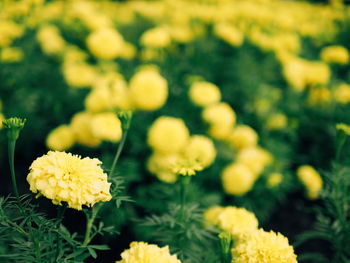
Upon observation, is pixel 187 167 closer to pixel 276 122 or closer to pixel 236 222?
pixel 236 222

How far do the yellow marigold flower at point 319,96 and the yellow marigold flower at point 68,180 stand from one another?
9.38 ft

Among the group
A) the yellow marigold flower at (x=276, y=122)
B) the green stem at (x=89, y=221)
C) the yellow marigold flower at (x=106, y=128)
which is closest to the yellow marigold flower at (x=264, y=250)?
the green stem at (x=89, y=221)

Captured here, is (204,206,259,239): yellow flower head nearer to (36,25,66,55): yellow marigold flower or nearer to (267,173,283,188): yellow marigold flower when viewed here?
(267,173,283,188): yellow marigold flower

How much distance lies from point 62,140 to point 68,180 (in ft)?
4.47

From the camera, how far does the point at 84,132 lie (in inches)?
89.3

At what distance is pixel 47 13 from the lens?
13.3ft

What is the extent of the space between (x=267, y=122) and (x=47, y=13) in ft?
9.03

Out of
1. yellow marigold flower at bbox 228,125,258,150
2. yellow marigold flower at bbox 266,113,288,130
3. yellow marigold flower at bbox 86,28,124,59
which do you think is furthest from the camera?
yellow marigold flower at bbox 266,113,288,130

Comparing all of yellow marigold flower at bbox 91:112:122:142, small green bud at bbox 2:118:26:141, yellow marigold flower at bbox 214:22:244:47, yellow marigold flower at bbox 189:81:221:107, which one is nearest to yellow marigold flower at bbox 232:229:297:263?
small green bud at bbox 2:118:26:141

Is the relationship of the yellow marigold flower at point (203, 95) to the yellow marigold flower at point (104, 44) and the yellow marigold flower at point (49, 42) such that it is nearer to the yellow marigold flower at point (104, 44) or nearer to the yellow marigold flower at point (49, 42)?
the yellow marigold flower at point (104, 44)

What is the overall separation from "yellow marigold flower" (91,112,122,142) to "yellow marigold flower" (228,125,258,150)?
932 millimetres

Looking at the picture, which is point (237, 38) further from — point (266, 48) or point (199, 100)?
point (199, 100)

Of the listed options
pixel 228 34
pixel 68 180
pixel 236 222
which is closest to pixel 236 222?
pixel 236 222

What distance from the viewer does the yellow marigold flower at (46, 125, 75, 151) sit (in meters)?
2.26
